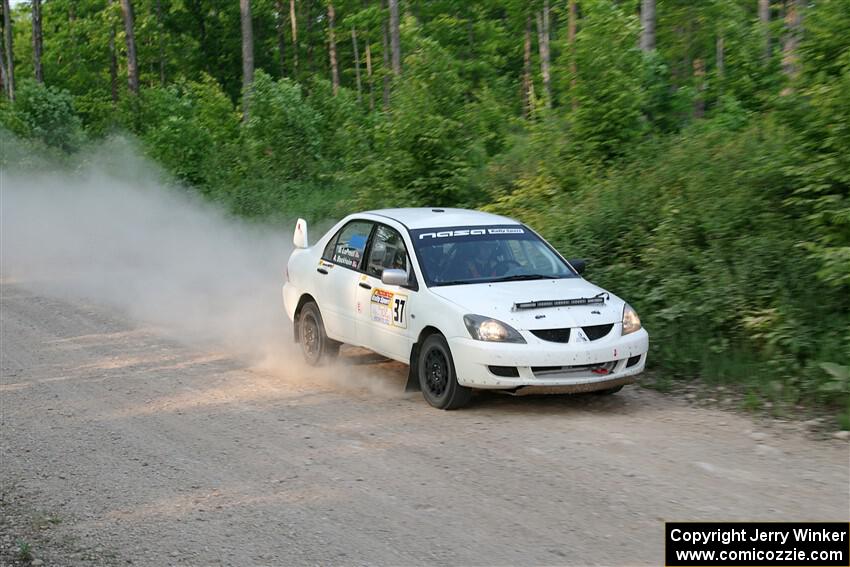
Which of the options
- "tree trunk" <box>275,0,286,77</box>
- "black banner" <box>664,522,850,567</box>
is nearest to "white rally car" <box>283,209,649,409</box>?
"black banner" <box>664,522,850,567</box>

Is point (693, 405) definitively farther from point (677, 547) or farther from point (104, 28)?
point (104, 28)

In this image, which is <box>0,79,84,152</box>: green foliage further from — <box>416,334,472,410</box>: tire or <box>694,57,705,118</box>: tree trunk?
<box>416,334,472,410</box>: tire

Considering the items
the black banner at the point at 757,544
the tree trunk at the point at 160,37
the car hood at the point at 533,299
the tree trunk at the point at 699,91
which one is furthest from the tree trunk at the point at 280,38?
the black banner at the point at 757,544

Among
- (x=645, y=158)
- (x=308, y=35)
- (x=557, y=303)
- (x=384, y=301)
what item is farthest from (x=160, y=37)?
(x=557, y=303)

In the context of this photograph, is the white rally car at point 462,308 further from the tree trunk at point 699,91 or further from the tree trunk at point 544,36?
the tree trunk at point 544,36

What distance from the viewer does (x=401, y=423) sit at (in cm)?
803

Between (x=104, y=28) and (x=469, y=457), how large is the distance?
46801 millimetres

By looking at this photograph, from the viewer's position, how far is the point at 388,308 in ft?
30.1

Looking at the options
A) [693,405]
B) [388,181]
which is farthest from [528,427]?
[388,181]

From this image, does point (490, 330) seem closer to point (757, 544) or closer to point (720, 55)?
point (757, 544)

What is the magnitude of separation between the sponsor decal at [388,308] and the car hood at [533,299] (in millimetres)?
429

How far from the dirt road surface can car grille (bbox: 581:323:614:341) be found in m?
0.68

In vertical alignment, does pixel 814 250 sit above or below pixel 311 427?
above

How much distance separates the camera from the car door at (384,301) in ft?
29.4
